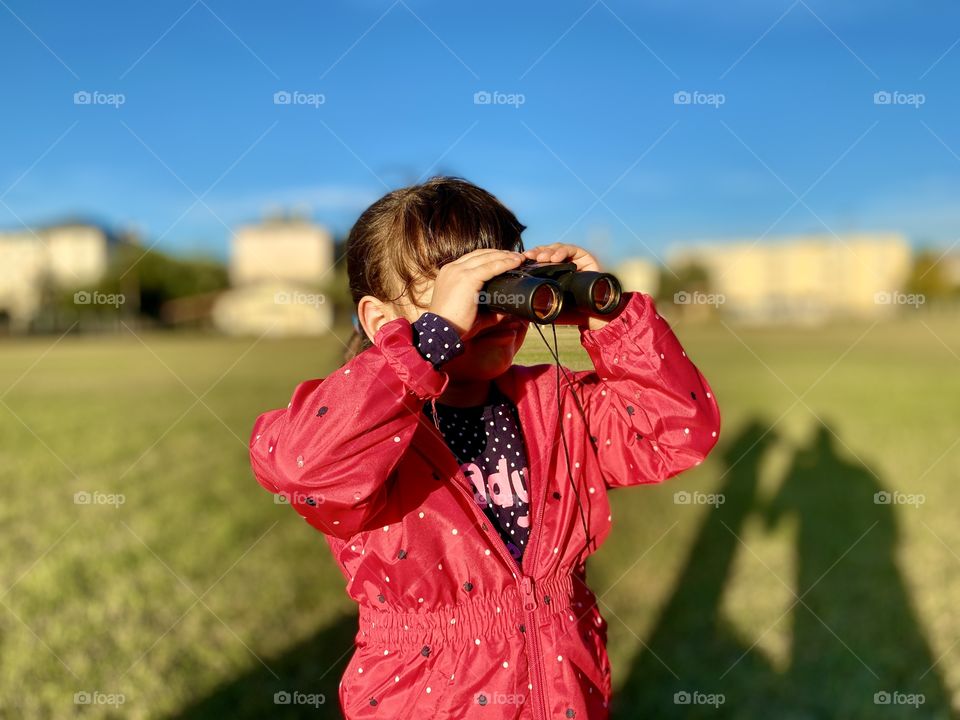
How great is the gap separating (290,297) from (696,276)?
37180 mm

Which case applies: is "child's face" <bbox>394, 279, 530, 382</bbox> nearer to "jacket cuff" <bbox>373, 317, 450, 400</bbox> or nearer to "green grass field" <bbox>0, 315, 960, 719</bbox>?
"green grass field" <bbox>0, 315, 960, 719</bbox>

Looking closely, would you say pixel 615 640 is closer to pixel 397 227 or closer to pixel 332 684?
pixel 332 684

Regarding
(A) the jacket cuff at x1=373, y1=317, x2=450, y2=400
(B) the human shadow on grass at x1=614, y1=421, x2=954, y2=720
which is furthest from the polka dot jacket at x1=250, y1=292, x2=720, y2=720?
(B) the human shadow on grass at x1=614, y1=421, x2=954, y2=720

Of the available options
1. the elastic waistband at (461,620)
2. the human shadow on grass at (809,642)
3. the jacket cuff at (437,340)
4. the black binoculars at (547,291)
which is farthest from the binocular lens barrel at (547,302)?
the human shadow on grass at (809,642)

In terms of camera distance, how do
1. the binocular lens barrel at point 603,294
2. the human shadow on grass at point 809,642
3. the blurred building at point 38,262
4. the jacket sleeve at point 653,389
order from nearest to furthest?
the binocular lens barrel at point 603,294 → the jacket sleeve at point 653,389 → the human shadow on grass at point 809,642 → the blurred building at point 38,262

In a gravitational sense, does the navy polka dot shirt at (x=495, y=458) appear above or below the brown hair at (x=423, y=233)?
below

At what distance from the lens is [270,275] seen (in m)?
62.9

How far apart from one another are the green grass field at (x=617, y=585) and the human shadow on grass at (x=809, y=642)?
12 millimetres

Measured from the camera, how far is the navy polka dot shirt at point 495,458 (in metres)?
1.88

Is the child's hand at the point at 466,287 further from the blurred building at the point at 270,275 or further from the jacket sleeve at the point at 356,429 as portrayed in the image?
the blurred building at the point at 270,275

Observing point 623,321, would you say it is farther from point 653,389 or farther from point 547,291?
point 547,291

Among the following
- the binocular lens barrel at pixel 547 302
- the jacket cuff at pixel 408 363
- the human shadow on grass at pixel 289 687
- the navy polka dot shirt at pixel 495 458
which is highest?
the binocular lens barrel at pixel 547 302

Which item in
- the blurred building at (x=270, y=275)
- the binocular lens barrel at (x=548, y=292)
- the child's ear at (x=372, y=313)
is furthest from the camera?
the blurred building at (x=270, y=275)

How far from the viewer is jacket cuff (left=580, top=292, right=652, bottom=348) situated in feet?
5.88
